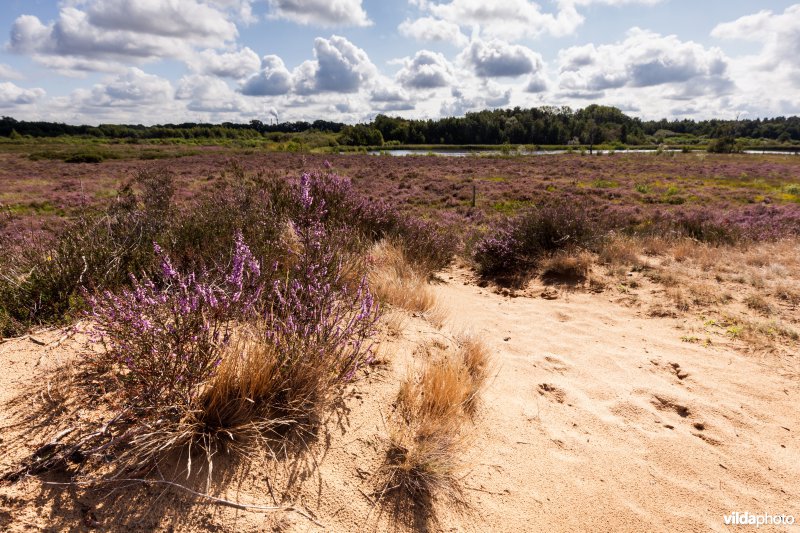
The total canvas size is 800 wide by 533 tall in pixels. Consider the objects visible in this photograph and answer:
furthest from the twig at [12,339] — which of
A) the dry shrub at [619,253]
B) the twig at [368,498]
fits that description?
the dry shrub at [619,253]

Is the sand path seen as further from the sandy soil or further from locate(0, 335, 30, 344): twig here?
locate(0, 335, 30, 344): twig

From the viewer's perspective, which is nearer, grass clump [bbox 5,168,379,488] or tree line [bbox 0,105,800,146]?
grass clump [bbox 5,168,379,488]

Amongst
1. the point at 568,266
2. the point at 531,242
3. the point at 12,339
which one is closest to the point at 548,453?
the point at 12,339

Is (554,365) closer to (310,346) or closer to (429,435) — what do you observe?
(429,435)

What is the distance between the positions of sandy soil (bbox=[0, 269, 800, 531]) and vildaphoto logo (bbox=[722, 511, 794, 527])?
0.04 metres

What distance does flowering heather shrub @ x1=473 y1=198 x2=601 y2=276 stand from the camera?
26.3 feet

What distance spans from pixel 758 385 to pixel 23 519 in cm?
547

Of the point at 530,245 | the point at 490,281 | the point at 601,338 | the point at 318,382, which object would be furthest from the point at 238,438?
the point at 530,245

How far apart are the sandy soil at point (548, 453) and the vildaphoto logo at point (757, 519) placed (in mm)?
39

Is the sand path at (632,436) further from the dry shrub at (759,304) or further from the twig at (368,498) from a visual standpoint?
the dry shrub at (759,304)

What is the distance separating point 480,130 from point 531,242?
10745cm

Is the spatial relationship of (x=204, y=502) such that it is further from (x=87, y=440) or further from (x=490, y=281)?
(x=490, y=281)

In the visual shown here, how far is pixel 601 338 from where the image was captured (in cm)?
484

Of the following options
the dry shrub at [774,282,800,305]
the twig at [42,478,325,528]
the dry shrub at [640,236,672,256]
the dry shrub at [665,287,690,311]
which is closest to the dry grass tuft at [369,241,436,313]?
the twig at [42,478,325,528]
